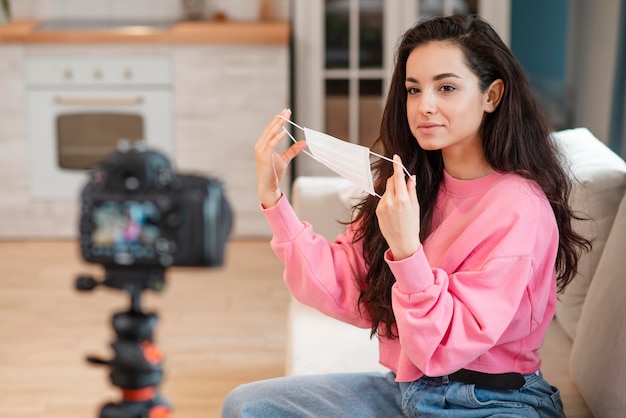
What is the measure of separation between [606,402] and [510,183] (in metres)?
0.44

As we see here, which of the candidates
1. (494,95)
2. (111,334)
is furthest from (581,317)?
(111,334)

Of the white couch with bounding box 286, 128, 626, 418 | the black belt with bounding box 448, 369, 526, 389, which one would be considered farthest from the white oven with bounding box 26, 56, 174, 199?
the black belt with bounding box 448, 369, 526, 389

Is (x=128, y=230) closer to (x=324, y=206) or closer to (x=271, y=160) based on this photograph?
(x=271, y=160)

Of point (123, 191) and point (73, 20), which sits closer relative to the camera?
point (123, 191)

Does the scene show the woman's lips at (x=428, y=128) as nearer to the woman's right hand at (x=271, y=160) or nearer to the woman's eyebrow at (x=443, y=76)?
the woman's eyebrow at (x=443, y=76)

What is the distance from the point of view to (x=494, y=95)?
5.48ft

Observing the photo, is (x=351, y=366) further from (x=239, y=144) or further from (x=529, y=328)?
(x=239, y=144)

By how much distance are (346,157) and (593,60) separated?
3.68 meters

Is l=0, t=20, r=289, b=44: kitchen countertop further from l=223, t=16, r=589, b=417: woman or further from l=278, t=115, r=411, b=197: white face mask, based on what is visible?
l=278, t=115, r=411, b=197: white face mask

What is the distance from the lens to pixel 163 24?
507cm

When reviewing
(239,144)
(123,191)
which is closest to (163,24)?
(239,144)

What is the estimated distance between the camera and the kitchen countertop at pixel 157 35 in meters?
4.61

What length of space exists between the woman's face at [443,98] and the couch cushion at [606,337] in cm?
42

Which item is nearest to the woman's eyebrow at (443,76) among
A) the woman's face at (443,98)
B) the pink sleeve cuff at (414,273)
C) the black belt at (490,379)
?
the woman's face at (443,98)
